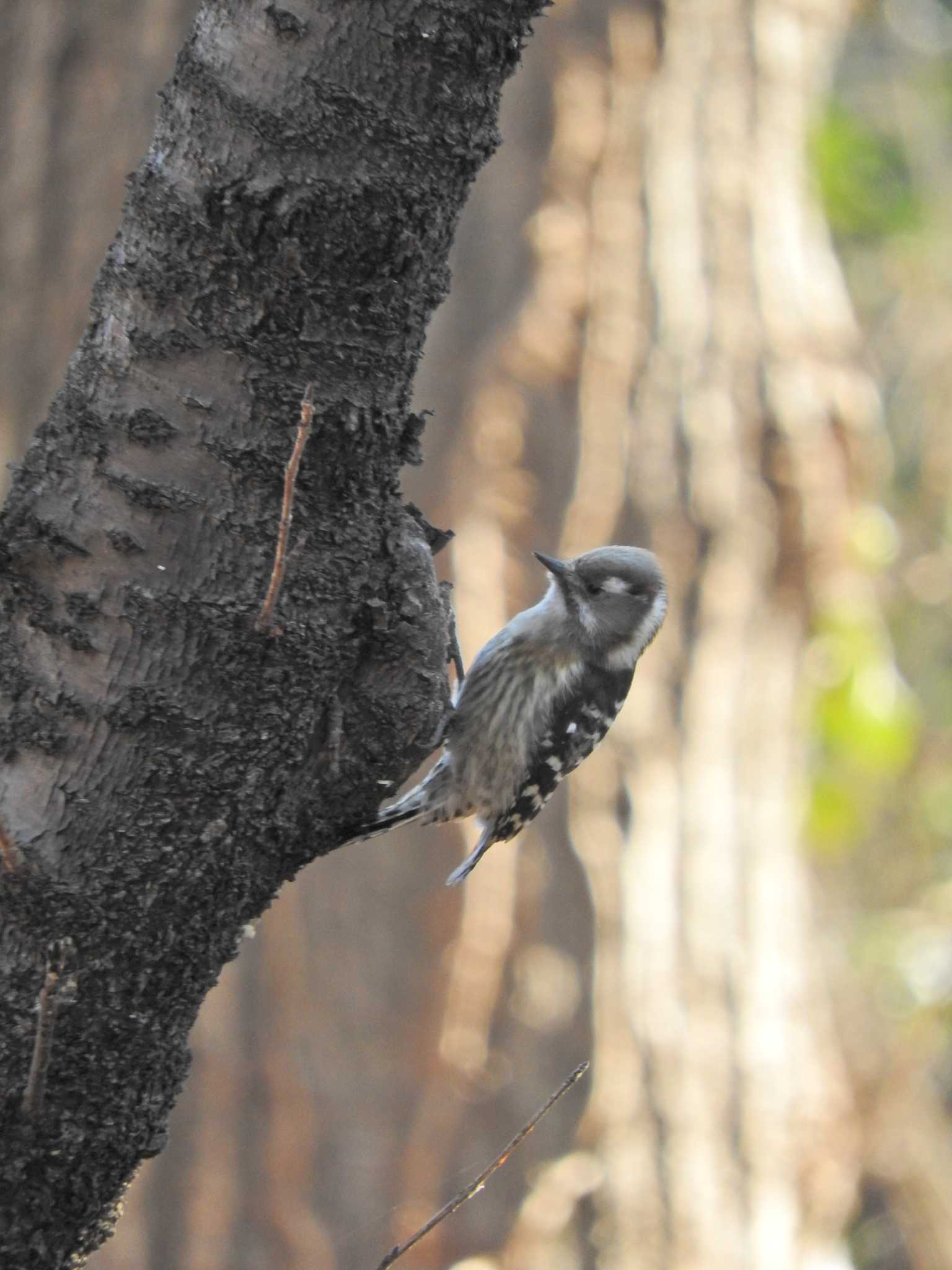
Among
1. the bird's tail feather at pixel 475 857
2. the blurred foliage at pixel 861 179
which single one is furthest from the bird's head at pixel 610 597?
the blurred foliage at pixel 861 179

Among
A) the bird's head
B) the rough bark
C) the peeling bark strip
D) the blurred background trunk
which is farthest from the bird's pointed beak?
the rough bark

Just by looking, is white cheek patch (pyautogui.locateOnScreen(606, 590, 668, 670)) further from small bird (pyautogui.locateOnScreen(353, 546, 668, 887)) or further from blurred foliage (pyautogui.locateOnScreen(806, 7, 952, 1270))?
blurred foliage (pyautogui.locateOnScreen(806, 7, 952, 1270))

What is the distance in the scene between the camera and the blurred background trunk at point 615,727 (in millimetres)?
5312

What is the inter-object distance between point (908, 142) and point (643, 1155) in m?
6.95

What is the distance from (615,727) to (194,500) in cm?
406

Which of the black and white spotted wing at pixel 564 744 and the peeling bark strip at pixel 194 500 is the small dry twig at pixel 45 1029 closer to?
the peeling bark strip at pixel 194 500

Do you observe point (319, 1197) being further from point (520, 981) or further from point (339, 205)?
point (339, 205)

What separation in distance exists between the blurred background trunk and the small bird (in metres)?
1.33

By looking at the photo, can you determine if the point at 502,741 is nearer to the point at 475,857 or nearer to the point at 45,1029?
the point at 475,857

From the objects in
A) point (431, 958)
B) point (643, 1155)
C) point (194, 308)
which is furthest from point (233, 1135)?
point (194, 308)

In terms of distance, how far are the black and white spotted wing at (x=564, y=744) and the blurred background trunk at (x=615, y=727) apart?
1296mm

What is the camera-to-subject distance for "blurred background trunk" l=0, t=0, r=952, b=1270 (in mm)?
5312

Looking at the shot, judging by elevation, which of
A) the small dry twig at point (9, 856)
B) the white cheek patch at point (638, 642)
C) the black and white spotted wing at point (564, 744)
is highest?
the white cheek patch at point (638, 642)

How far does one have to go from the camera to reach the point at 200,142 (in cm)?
168
